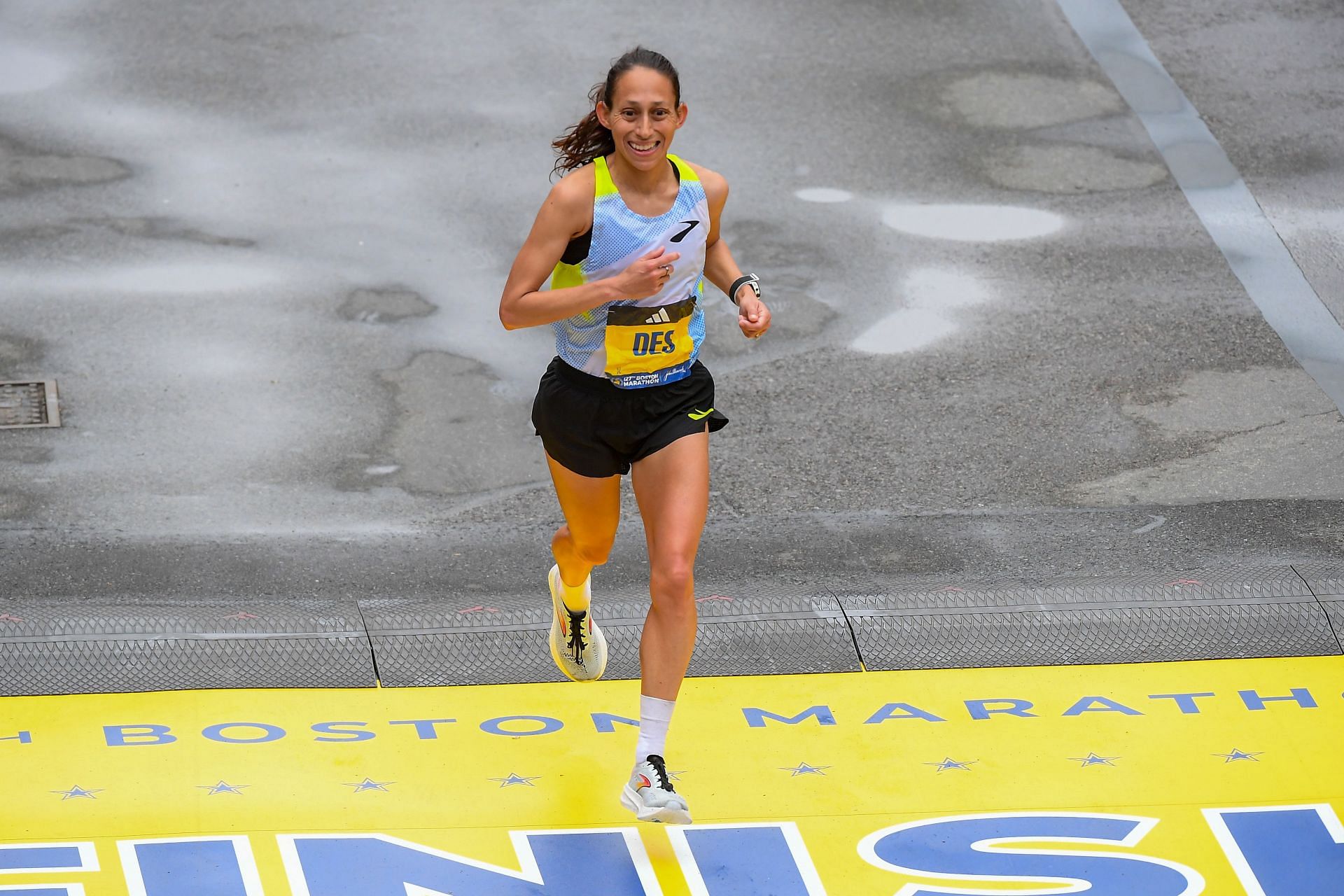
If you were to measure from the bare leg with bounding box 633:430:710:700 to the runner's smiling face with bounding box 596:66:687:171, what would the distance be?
798 mm

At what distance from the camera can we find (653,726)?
473 centimetres

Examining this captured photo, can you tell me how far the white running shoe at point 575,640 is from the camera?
545 centimetres

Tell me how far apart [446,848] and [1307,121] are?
27.0 ft

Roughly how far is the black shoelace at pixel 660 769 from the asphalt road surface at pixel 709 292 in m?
1.81

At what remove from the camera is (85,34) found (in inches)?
447

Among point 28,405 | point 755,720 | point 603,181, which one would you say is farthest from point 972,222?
point 603,181

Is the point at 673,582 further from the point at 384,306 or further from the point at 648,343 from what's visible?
the point at 384,306

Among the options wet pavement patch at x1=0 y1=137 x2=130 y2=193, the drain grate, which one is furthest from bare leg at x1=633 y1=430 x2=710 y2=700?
wet pavement patch at x1=0 y1=137 x2=130 y2=193

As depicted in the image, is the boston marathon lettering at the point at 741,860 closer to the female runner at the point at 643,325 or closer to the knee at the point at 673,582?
the female runner at the point at 643,325

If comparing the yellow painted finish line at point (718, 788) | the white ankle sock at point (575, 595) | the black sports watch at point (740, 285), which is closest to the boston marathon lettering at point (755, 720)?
the yellow painted finish line at point (718, 788)

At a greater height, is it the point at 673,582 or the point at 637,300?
the point at 637,300

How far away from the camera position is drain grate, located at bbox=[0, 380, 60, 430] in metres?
7.38

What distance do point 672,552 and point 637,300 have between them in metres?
0.69

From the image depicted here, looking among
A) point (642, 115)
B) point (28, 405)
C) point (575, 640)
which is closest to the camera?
point (642, 115)
